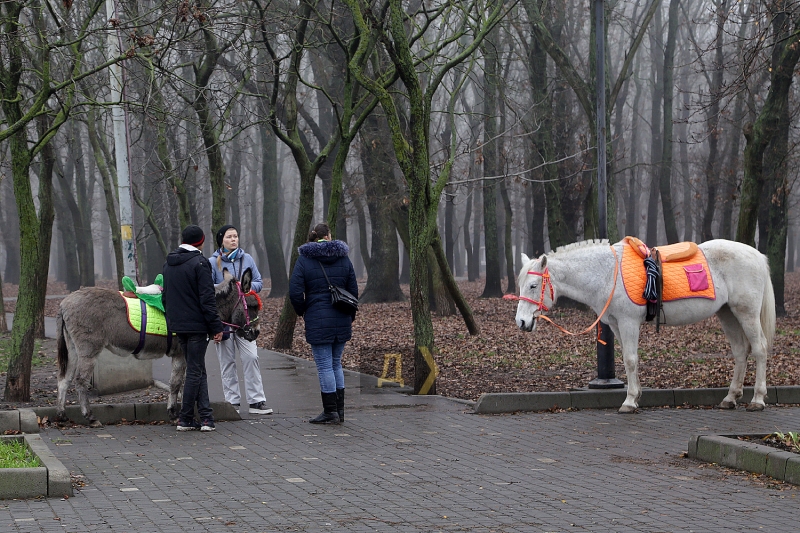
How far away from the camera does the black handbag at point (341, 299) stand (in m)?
11.4

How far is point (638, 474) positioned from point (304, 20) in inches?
473

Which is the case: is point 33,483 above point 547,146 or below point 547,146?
below

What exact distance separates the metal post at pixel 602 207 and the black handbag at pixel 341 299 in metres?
3.45

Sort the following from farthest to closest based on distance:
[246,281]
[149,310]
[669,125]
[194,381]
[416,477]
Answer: [669,125] → [246,281] → [149,310] → [194,381] → [416,477]

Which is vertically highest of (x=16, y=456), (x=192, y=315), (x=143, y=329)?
(x=192, y=315)

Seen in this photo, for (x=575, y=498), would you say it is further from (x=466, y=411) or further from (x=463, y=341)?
(x=463, y=341)

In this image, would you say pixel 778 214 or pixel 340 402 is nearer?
pixel 340 402

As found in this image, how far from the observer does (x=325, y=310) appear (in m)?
11.5

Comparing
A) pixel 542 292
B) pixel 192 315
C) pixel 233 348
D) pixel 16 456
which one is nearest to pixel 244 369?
pixel 233 348

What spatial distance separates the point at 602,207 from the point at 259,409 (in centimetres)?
503

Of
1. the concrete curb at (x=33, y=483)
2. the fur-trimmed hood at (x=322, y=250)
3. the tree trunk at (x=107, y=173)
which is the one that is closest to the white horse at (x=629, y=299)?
the fur-trimmed hood at (x=322, y=250)

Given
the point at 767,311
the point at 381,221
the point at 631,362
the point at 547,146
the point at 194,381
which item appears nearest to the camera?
the point at 194,381

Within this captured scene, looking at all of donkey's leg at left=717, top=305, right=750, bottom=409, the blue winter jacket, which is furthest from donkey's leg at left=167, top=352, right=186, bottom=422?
donkey's leg at left=717, top=305, right=750, bottom=409

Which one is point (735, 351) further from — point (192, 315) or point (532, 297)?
point (192, 315)
